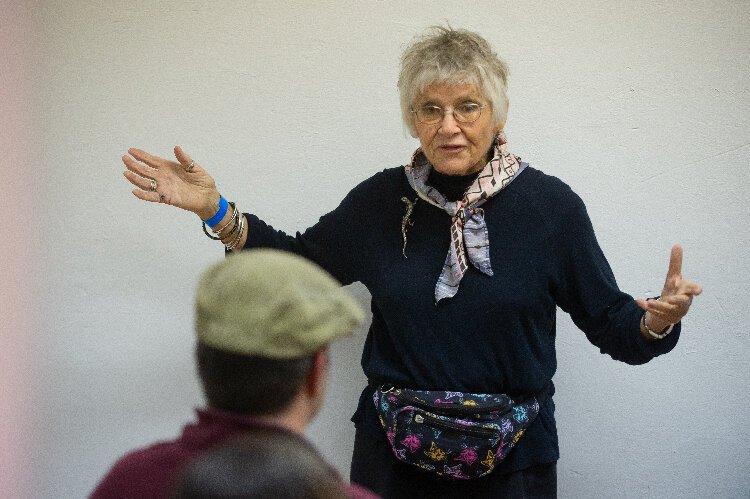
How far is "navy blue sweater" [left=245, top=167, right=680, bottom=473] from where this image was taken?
6.35ft

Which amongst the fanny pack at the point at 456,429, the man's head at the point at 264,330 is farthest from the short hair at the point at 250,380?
the fanny pack at the point at 456,429

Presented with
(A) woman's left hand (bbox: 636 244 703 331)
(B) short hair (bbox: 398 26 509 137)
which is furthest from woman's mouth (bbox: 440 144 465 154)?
(A) woman's left hand (bbox: 636 244 703 331)

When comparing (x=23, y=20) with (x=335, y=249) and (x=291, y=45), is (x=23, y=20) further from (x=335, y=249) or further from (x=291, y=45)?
(x=335, y=249)

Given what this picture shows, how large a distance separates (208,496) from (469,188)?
3.85 ft

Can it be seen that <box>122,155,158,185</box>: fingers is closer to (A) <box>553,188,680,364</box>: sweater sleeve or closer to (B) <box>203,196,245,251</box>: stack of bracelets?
(B) <box>203,196,245,251</box>: stack of bracelets

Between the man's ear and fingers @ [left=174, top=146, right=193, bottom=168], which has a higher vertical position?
fingers @ [left=174, top=146, right=193, bottom=168]

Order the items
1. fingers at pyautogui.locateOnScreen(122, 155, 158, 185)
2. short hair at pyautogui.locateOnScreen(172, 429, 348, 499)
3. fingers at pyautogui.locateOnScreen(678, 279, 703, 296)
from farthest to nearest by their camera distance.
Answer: fingers at pyautogui.locateOnScreen(122, 155, 158, 185) < fingers at pyautogui.locateOnScreen(678, 279, 703, 296) < short hair at pyautogui.locateOnScreen(172, 429, 348, 499)

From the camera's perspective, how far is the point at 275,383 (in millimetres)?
1043

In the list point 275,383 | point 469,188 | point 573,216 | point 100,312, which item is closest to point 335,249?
point 469,188

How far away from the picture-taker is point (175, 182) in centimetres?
204

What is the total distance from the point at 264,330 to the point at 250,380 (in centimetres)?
7

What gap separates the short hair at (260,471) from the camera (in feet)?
3.23

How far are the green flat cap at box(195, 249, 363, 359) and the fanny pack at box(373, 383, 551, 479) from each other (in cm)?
89

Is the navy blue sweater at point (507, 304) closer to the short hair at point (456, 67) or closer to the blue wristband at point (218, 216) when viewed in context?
the short hair at point (456, 67)
